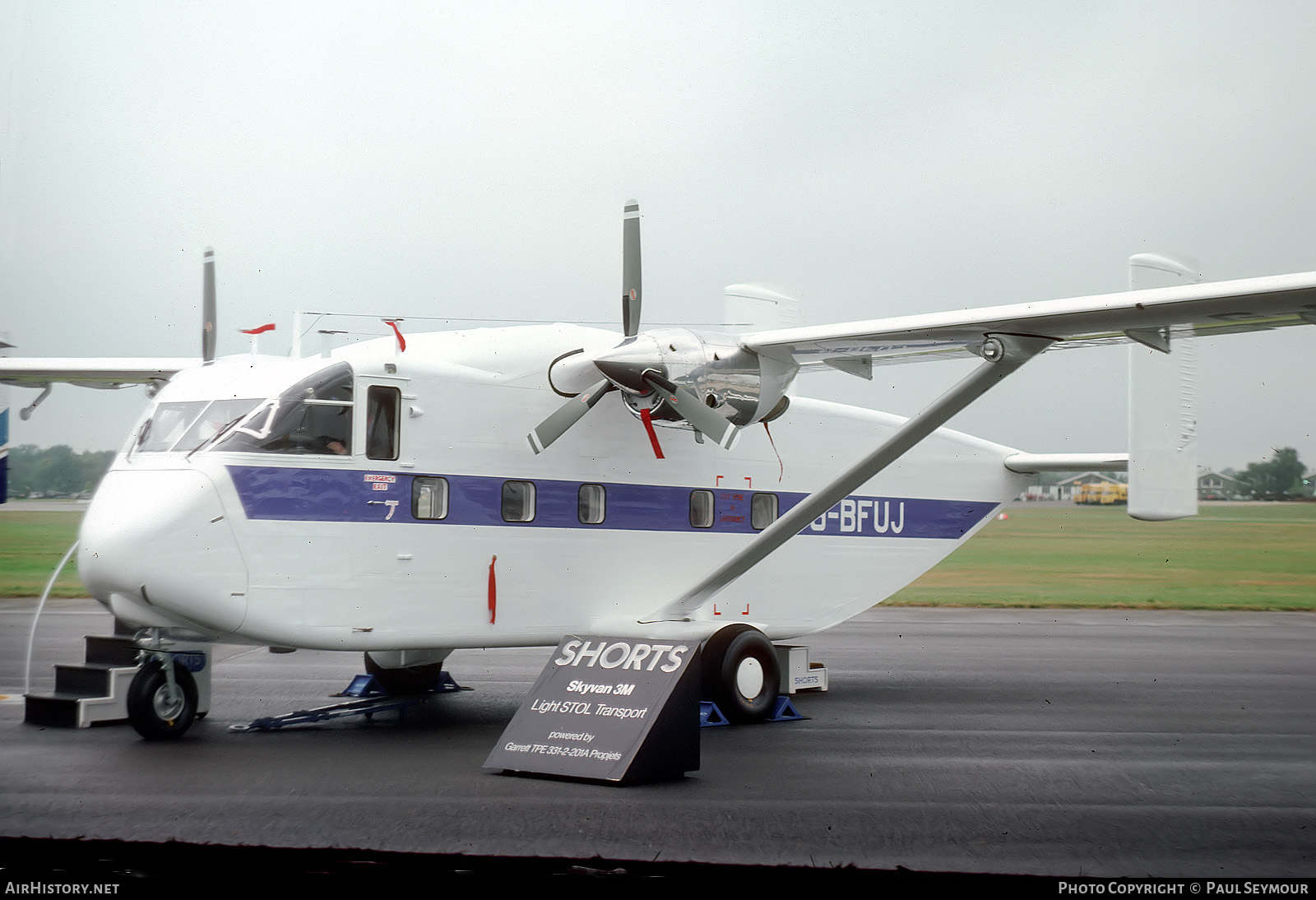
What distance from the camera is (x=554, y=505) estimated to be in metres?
10.8

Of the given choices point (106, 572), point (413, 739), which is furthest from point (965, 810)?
point (106, 572)

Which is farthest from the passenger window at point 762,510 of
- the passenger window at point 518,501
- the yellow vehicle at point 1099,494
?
the yellow vehicle at point 1099,494

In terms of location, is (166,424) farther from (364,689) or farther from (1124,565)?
(1124,565)

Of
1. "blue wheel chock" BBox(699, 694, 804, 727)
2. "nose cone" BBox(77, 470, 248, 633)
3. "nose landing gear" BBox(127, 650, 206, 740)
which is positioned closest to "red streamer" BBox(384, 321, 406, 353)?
"nose cone" BBox(77, 470, 248, 633)

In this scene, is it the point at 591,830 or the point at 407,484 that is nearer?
the point at 591,830

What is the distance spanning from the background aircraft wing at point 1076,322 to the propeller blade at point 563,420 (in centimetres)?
156

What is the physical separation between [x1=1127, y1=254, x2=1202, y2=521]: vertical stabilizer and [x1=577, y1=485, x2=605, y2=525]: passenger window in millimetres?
5021

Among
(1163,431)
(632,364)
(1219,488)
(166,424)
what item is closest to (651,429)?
(632,364)

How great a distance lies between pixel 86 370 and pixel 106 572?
4010 mm

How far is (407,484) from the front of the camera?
32.6 ft

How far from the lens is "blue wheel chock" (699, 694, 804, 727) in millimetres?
11039

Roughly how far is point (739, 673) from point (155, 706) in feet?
17.4

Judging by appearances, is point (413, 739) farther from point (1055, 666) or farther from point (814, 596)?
point (1055, 666)

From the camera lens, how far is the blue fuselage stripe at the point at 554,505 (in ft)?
30.4
